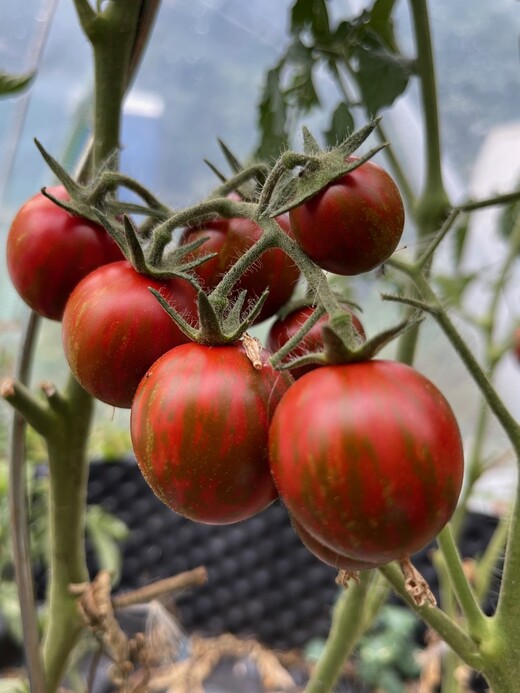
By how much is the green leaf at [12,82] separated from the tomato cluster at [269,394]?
0.09m

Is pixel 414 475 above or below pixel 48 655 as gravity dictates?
above

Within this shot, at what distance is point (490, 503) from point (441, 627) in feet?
3.83

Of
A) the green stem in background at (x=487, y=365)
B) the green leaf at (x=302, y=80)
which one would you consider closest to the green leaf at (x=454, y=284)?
the green stem in background at (x=487, y=365)

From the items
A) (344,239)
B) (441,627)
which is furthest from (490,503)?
(344,239)

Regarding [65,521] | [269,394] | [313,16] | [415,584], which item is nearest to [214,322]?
[269,394]

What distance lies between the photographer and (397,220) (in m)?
0.29

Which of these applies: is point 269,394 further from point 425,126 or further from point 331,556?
point 425,126

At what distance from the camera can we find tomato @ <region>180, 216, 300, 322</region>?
1.10ft

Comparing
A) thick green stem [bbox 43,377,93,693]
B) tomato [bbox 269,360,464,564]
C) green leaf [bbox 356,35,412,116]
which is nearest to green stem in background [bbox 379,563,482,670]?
tomato [bbox 269,360,464,564]

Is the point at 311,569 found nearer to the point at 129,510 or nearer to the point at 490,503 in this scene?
the point at 129,510

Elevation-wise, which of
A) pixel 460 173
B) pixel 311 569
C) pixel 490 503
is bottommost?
pixel 490 503

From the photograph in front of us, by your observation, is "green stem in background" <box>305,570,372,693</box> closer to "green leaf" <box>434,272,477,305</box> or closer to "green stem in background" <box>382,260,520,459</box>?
"green stem in background" <box>382,260,520,459</box>

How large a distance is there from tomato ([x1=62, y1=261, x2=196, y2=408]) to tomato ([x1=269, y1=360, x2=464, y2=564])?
0.31 ft

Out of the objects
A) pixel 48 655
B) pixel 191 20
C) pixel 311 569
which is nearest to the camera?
pixel 48 655
